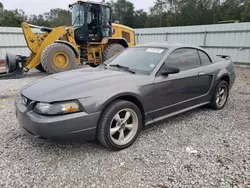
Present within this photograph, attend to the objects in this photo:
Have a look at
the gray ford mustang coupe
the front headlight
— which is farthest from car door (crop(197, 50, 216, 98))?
the front headlight

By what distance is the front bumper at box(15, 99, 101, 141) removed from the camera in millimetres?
2336

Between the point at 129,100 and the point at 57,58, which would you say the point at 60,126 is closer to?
the point at 129,100

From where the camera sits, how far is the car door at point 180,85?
126 inches

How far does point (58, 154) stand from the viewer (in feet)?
8.98

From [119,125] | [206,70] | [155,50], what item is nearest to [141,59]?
[155,50]

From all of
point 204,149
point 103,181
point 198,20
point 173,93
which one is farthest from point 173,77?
point 198,20

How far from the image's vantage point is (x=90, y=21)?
8742 mm

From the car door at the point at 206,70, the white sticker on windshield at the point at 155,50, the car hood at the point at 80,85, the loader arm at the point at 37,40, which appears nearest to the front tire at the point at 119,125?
the car hood at the point at 80,85

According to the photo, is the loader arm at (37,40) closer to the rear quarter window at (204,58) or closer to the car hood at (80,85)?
the car hood at (80,85)

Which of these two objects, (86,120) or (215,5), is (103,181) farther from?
(215,5)

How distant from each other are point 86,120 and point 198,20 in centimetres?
3720

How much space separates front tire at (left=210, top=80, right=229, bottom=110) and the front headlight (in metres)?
3.06

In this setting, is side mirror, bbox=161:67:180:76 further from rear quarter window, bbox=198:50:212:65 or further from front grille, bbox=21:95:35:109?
front grille, bbox=21:95:35:109

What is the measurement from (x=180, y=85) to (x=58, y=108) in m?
2.07
